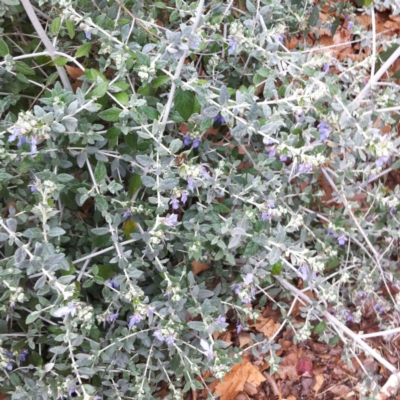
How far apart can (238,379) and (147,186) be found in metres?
1.39

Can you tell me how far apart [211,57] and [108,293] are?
47.1 inches

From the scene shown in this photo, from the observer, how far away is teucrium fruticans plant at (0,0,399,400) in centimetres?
170

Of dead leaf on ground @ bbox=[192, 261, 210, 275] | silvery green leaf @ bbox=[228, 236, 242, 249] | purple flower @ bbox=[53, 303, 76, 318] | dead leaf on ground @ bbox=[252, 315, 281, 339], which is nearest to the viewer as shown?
purple flower @ bbox=[53, 303, 76, 318]

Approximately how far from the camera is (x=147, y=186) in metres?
1.73

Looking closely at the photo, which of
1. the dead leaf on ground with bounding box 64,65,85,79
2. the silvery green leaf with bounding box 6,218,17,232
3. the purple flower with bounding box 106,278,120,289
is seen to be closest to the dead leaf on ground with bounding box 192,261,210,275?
the purple flower with bounding box 106,278,120,289

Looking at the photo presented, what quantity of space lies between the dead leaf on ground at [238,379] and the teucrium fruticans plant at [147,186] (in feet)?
0.71

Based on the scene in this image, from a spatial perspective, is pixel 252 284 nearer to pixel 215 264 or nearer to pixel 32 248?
pixel 215 264

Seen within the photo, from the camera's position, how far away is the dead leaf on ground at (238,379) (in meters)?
2.51

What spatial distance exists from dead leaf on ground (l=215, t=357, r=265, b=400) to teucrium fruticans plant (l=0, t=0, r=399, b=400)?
0.22m

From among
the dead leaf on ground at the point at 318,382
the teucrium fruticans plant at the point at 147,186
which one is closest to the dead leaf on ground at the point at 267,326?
the teucrium fruticans plant at the point at 147,186

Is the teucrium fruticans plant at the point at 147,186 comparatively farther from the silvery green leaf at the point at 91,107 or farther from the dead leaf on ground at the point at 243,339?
the dead leaf on ground at the point at 243,339

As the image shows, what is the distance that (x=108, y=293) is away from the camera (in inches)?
75.2

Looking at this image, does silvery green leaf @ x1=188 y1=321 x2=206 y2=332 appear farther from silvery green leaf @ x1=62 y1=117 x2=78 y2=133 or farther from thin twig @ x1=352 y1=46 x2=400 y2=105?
thin twig @ x1=352 y1=46 x2=400 y2=105

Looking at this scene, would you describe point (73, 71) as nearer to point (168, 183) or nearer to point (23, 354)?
point (168, 183)
